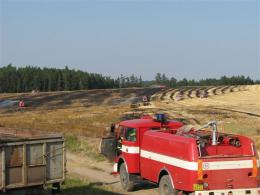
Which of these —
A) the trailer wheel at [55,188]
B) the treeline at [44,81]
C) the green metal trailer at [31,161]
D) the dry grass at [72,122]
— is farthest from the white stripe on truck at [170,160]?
the treeline at [44,81]

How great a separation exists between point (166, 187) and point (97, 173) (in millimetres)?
6900

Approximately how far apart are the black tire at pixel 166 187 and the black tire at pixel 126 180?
7.58 feet

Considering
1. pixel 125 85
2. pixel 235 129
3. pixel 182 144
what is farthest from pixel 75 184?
pixel 125 85

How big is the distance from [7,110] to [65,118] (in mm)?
14325

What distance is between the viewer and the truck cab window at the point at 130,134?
15765mm

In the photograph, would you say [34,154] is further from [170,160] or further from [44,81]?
[44,81]

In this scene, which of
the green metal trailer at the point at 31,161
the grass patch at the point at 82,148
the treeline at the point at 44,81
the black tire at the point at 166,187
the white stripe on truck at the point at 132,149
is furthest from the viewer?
the treeline at the point at 44,81

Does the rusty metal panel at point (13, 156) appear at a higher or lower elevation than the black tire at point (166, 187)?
higher

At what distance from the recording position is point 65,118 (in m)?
40.2

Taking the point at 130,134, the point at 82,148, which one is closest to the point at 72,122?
the point at 82,148

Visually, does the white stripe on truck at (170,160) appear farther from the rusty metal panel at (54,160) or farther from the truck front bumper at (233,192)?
the rusty metal panel at (54,160)

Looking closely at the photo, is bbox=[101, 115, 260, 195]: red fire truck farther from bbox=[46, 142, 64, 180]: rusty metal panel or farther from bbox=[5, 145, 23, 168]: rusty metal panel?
bbox=[5, 145, 23, 168]: rusty metal panel

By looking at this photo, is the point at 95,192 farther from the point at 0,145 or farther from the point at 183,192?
the point at 0,145

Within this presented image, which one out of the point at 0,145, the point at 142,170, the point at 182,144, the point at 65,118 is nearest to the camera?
the point at 0,145
